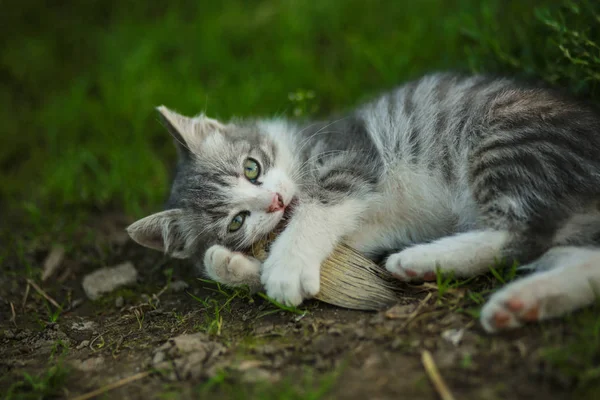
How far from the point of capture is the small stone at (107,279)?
356 cm

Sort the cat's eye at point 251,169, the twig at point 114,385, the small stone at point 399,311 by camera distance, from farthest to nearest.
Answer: the cat's eye at point 251,169 < the small stone at point 399,311 < the twig at point 114,385

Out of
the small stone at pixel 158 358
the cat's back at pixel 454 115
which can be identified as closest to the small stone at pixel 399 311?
the cat's back at pixel 454 115

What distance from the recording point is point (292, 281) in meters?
2.76

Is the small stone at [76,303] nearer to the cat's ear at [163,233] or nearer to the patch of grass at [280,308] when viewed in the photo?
the cat's ear at [163,233]

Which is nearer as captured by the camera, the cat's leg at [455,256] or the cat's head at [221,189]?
the cat's leg at [455,256]

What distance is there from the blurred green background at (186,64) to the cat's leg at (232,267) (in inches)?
61.0

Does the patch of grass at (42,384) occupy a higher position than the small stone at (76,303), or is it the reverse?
the small stone at (76,303)

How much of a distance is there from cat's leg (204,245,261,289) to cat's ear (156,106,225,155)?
0.81 m

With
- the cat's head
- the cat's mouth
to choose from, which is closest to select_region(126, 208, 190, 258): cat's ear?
the cat's head

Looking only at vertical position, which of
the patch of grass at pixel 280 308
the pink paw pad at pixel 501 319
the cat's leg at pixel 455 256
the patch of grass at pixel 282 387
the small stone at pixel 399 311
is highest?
the cat's leg at pixel 455 256

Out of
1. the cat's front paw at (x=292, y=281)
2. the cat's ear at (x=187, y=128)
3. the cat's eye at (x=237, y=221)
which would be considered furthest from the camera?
the cat's ear at (x=187, y=128)

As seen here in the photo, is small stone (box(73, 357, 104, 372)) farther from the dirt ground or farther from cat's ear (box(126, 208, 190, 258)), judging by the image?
cat's ear (box(126, 208, 190, 258))

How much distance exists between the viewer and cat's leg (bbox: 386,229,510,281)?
2693 mm

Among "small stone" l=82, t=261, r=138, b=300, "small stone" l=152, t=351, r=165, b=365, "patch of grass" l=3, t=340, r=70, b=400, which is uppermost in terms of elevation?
"small stone" l=82, t=261, r=138, b=300
